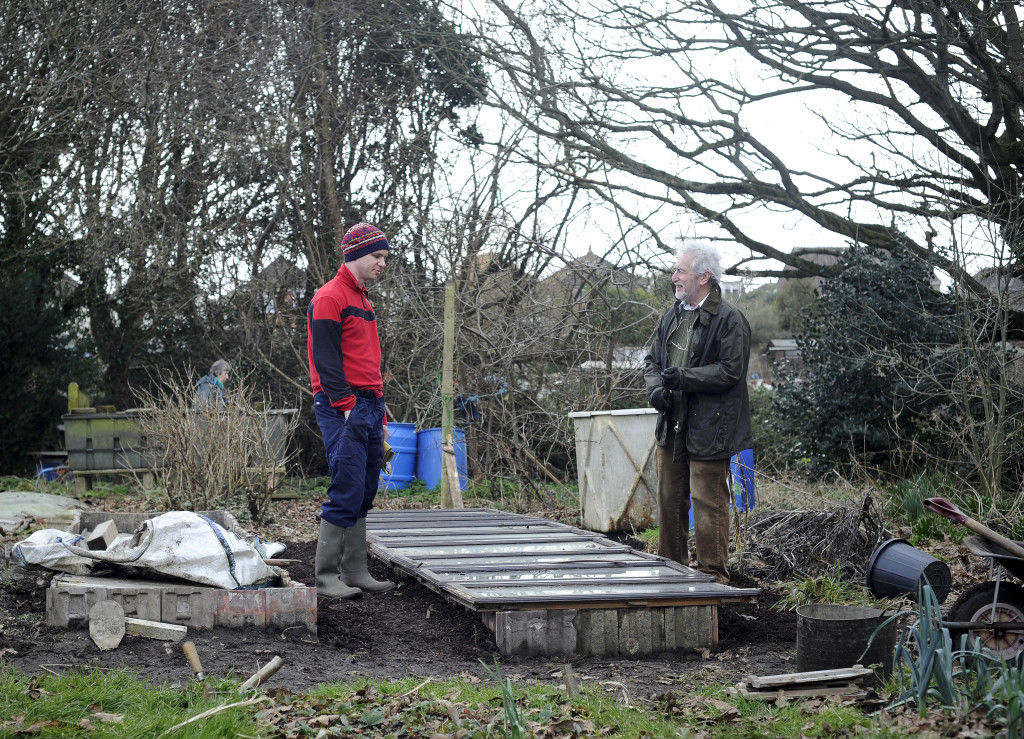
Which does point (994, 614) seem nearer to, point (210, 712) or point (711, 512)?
point (711, 512)

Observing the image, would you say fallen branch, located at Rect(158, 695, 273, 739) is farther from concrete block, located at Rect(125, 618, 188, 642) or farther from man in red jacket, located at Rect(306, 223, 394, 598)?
man in red jacket, located at Rect(306, 223, 394, 598)

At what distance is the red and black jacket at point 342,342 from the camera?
502 centimetres

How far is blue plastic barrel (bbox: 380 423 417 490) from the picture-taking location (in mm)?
11312

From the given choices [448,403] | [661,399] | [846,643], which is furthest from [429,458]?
[846,643]

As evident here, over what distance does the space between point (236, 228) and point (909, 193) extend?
8.40 m

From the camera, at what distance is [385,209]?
13352 millimetres

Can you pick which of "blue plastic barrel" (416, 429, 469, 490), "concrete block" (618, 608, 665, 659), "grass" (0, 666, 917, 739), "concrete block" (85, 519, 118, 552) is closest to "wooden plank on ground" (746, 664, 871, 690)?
"grass" (0, 666, 917, 739)

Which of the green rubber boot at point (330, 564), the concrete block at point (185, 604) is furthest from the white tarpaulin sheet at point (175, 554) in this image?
the green rubber boot at point (330, 564)

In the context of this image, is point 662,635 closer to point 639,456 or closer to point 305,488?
point 639,456

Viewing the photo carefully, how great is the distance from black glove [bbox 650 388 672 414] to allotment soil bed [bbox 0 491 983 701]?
112 centimetres

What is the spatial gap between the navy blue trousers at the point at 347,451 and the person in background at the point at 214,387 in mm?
3329

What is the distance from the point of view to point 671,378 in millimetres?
5066

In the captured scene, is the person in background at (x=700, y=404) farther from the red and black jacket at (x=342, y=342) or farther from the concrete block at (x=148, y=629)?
the concrete block at (x=148, y=629)

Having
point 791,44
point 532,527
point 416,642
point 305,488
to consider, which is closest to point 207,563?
point 416,642
